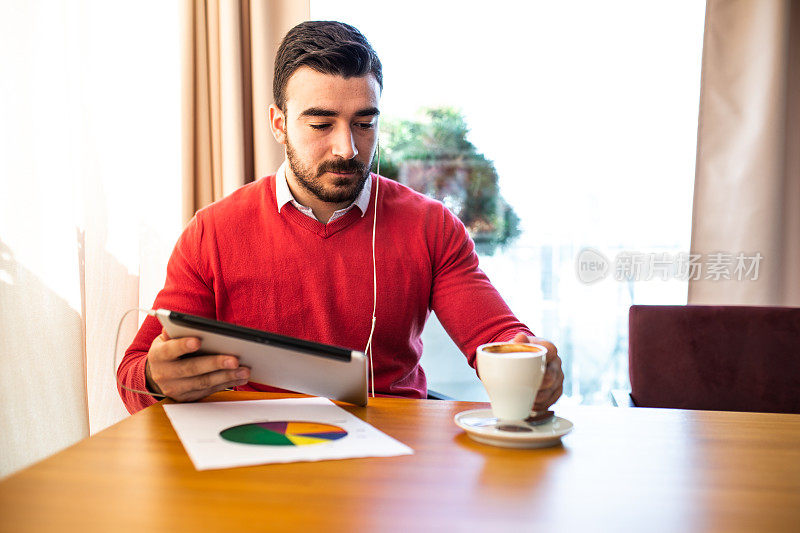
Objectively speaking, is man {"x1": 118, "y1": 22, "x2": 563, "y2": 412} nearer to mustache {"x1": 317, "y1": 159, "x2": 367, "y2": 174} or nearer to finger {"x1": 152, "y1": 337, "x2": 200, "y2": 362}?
mustache {"x1": 317, "y1": 159, "x2": 367, "y2": 174}

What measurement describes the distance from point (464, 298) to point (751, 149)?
49.4 inches

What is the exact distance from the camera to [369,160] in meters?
1.54

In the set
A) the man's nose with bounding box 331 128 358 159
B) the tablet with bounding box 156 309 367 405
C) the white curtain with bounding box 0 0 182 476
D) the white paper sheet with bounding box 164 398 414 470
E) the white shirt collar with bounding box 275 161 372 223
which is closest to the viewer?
the white paper sheet with bounding box 164 398 414 470

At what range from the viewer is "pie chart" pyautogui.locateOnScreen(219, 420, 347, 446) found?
2.82 feet

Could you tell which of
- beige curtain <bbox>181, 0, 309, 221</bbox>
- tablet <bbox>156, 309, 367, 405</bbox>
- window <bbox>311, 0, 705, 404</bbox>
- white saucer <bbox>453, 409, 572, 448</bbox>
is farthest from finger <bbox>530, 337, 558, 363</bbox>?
window <bbox>311, 0, 705, 404</bbox>

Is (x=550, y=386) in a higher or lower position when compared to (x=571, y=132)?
lower

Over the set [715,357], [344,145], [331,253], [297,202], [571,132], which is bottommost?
[715,357]

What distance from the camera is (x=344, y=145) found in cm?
145

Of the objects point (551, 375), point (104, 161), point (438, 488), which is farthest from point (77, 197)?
point (438, 488)

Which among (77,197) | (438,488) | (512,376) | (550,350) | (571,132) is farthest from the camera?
(571,132)

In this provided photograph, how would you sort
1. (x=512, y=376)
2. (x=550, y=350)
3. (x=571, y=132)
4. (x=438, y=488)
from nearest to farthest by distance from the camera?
1. (x=438, y=488)
2. (x=512, y=376)
3. (x=550, y=350)
4. (x=571, y=132)

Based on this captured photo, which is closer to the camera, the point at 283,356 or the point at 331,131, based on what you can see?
the point at 283,356

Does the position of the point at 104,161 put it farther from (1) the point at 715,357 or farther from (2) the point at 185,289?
(1) the point at 715,357

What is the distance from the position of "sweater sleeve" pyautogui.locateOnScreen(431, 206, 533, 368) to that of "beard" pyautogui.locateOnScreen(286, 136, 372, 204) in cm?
22
